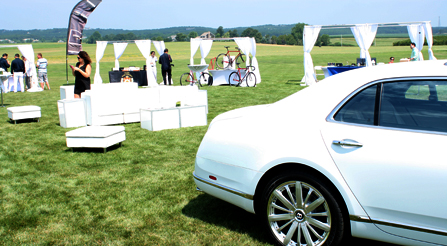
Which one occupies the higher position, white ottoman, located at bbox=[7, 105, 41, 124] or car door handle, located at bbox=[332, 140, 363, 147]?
car door handle, located at bbox=[332, 140, 363, 147]

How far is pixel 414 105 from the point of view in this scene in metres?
2.81

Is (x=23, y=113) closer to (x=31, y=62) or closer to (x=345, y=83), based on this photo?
(x=345, y=83)

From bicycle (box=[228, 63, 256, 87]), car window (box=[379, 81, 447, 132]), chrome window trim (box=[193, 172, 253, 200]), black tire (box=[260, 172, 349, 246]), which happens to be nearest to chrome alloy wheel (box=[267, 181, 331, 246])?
black tire (box=[260, 172, 349, 246])

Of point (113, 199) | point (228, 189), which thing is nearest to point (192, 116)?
point (113, 199)

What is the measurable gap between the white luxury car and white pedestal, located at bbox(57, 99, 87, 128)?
6.96m

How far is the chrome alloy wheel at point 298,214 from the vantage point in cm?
→ 293

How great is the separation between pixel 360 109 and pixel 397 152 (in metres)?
0.44

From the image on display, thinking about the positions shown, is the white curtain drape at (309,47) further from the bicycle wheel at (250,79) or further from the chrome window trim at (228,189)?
the chrome window trim at (228,189)

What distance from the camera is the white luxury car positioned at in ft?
8.11

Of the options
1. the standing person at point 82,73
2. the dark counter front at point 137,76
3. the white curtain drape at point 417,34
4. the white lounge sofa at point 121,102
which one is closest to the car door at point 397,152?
the white lounge sofa at point 121,102

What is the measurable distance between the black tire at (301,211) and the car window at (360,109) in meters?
0.50

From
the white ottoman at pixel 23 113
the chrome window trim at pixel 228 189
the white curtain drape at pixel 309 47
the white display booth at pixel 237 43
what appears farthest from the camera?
the white display booth at pixel 237 43

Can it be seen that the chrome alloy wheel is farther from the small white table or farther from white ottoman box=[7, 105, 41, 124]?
white ottoman box=[7, 105, 41, 124]

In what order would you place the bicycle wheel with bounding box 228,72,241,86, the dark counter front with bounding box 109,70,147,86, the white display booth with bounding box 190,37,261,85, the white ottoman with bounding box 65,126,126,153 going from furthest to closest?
the dark counter front with bounding box 109,70,147,86
the white display booth with bounding box 190,37,261,85
the bicycle wheel with bounding box 228,72,241,86
the white ottoman with bounding box 65,126,126,153
